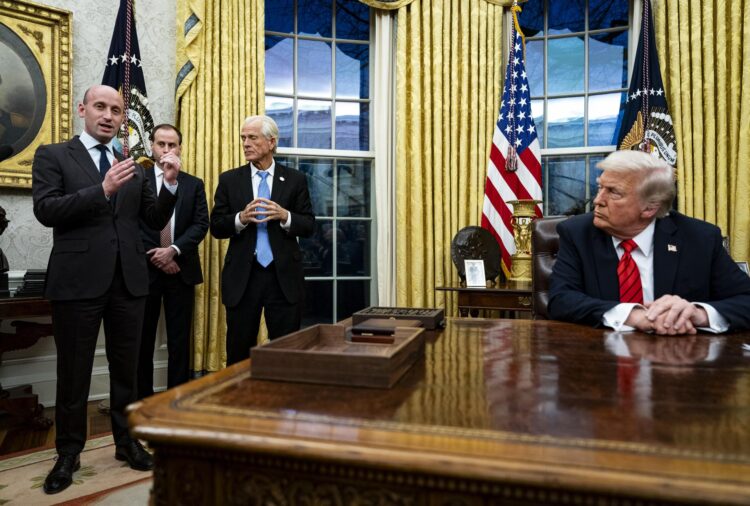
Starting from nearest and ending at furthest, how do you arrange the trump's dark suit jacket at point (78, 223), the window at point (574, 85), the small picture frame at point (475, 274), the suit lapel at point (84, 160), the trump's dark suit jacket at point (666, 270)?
the trump's dark suit jacket at point (666, 270), the trump's dark suit jacket at point (78, 223), the suit lapel at point (84, 160), the small picture frame at point (475, 274), the window at point (574, 85)

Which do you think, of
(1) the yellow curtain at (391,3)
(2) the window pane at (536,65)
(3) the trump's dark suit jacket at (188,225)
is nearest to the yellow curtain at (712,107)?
(2) the window pane at (536,65)

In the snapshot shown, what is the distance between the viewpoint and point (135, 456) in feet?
7.66

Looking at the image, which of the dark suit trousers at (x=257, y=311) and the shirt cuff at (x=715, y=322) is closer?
the shirt cuff at (x=715, y=322)

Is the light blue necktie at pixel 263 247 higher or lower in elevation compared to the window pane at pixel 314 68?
lower

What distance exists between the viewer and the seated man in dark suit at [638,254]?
1.71 m

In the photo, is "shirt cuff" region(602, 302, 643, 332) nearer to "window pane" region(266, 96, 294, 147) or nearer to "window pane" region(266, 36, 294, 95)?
"window pane" region(266, 96, 294, 147)

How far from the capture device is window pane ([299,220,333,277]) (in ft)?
14.6

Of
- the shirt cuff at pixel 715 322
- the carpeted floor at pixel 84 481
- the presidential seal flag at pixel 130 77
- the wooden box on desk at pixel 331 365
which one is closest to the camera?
the wooden box on desk at pixel 331 365

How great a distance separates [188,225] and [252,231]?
0.63 meters

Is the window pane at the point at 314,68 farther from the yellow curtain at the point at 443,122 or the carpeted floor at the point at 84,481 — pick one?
the carpeted floor at the point at 84,481

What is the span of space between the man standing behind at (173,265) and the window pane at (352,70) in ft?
5.67

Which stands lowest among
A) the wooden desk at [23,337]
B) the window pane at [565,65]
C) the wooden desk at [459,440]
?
the wooden desk at [23,337]

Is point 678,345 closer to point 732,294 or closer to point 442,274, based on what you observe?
point 732,294

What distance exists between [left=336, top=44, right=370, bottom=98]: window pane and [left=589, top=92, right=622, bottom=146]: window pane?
187cm
